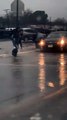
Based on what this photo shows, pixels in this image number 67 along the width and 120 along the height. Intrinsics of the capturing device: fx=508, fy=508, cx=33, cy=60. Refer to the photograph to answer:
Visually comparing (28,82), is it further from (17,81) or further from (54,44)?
(54,44)

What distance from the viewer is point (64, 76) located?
1705cm

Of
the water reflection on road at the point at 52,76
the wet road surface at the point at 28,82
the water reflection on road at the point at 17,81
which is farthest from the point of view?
the water reflection on road at the point at 52,76

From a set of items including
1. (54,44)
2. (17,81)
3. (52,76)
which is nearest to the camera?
(17,81)

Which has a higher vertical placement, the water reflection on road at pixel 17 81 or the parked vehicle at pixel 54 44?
the water reflection on road at pixel 17 81

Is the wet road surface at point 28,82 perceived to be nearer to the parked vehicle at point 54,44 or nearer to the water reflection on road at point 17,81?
the water reflection on road at point 17,81

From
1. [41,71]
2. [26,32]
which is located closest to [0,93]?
[41,71]

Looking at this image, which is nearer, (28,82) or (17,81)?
(28,82)

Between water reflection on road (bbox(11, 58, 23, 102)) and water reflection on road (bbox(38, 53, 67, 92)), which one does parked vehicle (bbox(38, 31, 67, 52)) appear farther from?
water reflection on road (bbox(38, 53, 67, 92))

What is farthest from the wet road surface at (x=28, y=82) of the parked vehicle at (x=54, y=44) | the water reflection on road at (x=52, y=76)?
the parked vehicle at (x=54, y=44)

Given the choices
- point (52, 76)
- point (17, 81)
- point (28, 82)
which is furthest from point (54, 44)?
point (28, 82)

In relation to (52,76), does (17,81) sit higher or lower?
higher

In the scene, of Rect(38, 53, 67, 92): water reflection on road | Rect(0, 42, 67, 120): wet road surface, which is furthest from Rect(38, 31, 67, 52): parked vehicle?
Rect(38, 53, 67, 92): water reflection on road

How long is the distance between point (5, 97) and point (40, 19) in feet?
387

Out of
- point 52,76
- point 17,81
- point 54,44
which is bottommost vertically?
point 54,44
